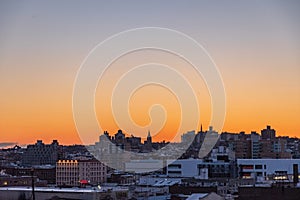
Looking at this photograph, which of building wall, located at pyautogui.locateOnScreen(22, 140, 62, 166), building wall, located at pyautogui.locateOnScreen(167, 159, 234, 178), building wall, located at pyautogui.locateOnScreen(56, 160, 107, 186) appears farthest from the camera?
building wall, located at pyautogui.locateOnScreen(22, 140, 62, 166)

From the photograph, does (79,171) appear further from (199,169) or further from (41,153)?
(41,153)

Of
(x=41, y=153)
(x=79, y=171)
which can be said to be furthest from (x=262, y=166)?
(x=41, y=153)

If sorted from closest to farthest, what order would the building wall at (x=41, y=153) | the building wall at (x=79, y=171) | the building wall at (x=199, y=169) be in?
the building wall at (x=199, y=169) → the building wall at (x=79, y=171) → the building wall at (x=41, y=153)

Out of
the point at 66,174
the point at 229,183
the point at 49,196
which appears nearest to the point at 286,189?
the point at 49,196

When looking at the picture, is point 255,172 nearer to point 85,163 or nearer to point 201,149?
point 85,163

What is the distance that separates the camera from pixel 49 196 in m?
22.9

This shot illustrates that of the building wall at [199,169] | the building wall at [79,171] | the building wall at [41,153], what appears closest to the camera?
the building wall at [199,169]

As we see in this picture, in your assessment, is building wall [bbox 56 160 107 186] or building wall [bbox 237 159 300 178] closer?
building wall [bbox 237 159 300 178]

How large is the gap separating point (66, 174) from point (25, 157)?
24.2m

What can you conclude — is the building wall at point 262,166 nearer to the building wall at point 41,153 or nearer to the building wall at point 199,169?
the building wall at point 199,169

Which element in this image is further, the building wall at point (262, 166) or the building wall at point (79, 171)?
the building wall at point (79, 171)

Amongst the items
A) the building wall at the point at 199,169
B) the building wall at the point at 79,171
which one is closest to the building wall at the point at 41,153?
the building wall at the point at 79,171

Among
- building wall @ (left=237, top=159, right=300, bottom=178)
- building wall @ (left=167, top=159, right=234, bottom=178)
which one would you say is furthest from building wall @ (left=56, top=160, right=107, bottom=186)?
building wall @ (left=237, top=159, right=300, bottom=178)

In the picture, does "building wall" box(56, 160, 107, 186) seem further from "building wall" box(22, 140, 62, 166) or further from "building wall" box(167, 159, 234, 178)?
"building wall" box(22, 140, 62, 166)
